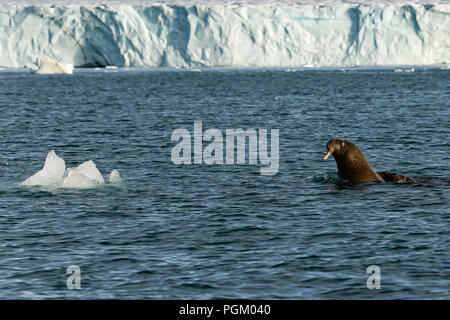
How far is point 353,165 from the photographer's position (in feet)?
70.2

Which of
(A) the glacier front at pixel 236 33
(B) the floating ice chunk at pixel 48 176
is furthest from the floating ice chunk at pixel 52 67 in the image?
(B) the floating ice chunk at pixel 48 176

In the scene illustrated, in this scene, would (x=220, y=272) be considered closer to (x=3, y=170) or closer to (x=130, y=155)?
(x=3, y=170)

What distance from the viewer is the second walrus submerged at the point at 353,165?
2114cm

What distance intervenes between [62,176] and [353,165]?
8.82m

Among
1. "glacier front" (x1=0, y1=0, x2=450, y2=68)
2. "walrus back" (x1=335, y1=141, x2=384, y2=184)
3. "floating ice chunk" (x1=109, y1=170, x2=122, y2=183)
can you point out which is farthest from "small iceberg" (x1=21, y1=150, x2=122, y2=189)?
"glacier front" (x1=0, y1=0, x2=450, y2=68)

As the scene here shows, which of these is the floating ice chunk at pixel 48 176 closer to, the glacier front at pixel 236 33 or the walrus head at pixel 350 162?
the walrus head at pixel 350 162

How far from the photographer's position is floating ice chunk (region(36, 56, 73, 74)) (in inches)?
4446

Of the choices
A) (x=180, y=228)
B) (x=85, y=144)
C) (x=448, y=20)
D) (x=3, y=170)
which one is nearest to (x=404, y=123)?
(x=85, y=144)

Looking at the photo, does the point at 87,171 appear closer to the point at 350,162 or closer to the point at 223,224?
the point at 223,224

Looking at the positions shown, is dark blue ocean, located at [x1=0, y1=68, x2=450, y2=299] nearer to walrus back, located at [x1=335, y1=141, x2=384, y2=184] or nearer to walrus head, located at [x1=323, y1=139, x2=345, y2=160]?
walrus back, located at [x1=335, y1=141, x2=384, y2=184]

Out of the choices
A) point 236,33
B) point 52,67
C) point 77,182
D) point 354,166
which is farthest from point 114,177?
point 52,67

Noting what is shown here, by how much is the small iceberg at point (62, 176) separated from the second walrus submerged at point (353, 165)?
7001 millimetres

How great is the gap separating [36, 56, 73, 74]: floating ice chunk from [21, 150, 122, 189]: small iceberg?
93030mm

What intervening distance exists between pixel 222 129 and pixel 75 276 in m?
30.4
